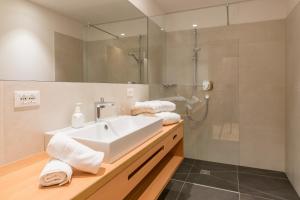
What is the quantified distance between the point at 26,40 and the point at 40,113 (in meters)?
0.38

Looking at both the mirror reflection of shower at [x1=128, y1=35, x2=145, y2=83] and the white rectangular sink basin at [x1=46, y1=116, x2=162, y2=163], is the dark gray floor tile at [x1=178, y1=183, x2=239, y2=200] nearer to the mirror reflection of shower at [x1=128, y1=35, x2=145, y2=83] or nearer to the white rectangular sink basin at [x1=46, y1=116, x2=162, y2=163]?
the white rectangular sink basin at [x1=46, y1=116, x2=162, y2=163]

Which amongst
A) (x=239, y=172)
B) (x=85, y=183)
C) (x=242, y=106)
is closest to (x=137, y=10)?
(x=242, y=106)

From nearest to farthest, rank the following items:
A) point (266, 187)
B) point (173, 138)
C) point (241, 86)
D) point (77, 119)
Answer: point (77, 119) < point (173, 138) < point (266, 187) < point (241, 86)

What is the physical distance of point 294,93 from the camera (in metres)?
2.05

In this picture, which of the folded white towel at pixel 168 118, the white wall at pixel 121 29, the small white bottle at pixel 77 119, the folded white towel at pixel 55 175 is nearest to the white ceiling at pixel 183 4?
the white wall at pixel 121 29

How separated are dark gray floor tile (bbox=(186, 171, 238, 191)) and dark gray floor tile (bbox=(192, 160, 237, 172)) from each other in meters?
0.10

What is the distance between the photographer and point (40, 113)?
42.4 inches

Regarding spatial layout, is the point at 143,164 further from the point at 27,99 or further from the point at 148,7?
the point at 148,7

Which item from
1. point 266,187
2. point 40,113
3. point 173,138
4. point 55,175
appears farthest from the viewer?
point 266,187

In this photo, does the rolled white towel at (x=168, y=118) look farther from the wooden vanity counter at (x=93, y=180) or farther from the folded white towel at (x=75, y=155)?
→ the folded white towel at (x=75, y=155)

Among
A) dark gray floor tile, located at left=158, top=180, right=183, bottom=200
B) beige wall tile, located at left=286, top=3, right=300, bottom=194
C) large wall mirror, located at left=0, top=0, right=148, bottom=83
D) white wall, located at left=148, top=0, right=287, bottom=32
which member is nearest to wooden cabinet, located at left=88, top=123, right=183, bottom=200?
dark gray floor tile, located at left=158, top=180, right=183, bottom=200

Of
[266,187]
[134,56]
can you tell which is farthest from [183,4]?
[266,187]

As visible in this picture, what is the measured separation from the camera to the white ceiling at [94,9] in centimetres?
124

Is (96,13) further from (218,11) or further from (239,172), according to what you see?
(239,172)
